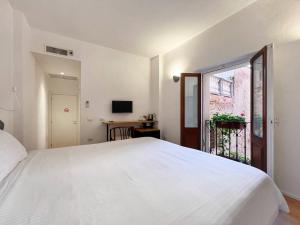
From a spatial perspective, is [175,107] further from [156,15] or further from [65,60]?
[65,60]

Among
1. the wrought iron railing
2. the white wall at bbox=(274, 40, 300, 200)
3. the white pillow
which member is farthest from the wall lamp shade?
the white pillow

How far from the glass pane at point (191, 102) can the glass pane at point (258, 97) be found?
1.28 metres

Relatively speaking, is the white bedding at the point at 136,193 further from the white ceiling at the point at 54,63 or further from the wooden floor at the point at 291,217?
the white ceiling at the point at 54,63

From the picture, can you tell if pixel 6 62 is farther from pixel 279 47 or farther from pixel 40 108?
pixel 279 47

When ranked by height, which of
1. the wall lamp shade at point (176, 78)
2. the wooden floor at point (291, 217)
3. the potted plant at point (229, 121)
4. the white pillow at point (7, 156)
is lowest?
the wooden floor at point (291, 217)

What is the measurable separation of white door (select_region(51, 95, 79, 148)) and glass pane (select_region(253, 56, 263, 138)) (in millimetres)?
5198

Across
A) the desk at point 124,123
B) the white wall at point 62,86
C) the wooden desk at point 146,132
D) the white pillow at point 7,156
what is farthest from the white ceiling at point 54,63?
the white pillow at point 7,156

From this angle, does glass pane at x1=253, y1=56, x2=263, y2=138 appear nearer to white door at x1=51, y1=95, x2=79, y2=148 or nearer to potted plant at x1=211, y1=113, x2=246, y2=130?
potted plant at x1=211, y1=113, x2=246, y2=130

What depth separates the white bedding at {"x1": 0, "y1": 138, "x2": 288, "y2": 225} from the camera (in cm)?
72

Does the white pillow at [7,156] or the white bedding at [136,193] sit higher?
the white pillow at [7,156]

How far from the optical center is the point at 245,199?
91 centimetres

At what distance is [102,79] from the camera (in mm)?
3945

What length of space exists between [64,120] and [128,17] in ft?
13.4

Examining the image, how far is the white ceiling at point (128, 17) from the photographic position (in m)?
2.38
